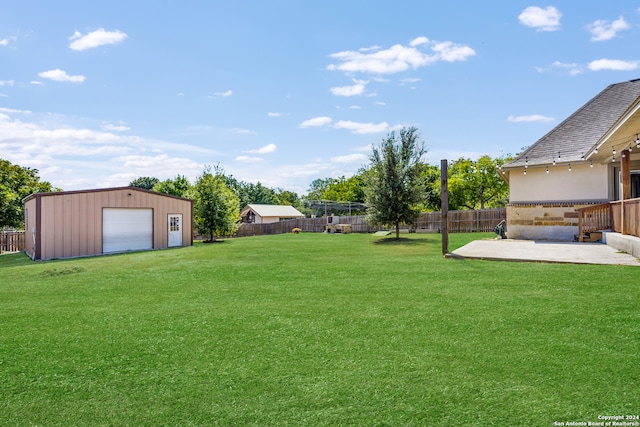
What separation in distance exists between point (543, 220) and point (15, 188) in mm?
37545

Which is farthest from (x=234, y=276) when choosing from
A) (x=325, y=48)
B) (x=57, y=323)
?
(x=325, y=48)

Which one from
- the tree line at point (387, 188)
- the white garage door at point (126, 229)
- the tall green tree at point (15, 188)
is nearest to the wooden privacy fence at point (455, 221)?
the tree line at point (387, 188)

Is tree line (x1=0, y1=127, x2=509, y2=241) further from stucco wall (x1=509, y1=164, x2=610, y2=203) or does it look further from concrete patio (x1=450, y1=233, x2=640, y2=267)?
concrete patio (x1=450, y1=233, x2=640, y2=267)

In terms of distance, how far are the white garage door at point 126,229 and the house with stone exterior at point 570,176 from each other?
55.1ft

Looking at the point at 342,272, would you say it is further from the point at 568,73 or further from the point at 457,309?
the point at 568,73

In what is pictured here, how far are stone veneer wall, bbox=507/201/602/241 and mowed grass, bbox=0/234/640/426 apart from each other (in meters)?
8.15

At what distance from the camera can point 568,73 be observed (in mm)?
14617

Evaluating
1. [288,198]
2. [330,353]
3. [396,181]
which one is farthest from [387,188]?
[288,198]

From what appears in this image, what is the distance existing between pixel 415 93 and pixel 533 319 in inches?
549

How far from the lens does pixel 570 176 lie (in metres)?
14.3

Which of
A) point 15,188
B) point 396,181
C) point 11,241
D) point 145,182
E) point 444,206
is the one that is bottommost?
point 11,241

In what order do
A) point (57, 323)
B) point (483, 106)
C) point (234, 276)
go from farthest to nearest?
1. point (483, 106)
2. point (234, 276)
3. point (57, 323)

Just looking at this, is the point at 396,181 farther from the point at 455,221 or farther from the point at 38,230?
the point at 38,230

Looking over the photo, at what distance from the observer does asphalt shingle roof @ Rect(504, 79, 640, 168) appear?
14.6 metres
